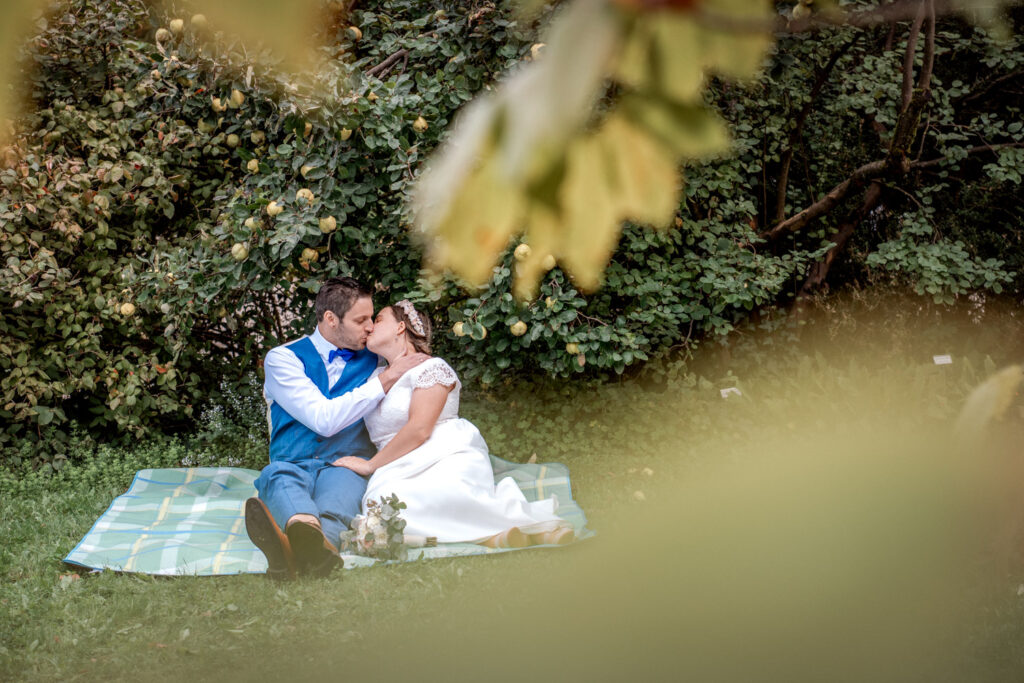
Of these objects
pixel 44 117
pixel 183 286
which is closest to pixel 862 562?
pixel 183 286

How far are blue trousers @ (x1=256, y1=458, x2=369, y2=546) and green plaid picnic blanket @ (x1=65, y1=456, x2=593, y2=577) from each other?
0.20m

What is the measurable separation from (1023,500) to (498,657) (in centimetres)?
56

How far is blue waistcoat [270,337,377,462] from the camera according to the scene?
12.3ft

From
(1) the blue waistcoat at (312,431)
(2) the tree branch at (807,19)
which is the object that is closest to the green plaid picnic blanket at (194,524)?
(1) the blue waistcoat at (312,431)

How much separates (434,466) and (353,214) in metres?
1.54

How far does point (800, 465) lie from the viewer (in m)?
0.60

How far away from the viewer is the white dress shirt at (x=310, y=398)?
3.61m

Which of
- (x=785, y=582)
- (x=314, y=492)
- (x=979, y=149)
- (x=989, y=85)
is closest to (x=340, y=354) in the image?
(x=314, y=492)

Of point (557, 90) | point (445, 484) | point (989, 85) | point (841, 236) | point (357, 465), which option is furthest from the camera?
point (841, 236)

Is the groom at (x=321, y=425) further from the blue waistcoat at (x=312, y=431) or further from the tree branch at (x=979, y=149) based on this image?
the tree branch at (x=979, y=149)

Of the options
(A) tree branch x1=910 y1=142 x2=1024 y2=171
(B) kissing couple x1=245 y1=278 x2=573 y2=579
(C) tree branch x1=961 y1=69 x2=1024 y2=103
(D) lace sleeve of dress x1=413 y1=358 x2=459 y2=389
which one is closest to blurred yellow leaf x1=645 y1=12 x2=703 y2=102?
(B) kissing couple x1=245 y1=278 x2=573 y2=579

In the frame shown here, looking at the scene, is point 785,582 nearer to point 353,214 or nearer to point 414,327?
point 414,327

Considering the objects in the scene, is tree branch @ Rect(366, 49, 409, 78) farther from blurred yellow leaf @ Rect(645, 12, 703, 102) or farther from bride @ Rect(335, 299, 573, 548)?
blurred yellow leaf @ Rect(645, 12, 703, 102)

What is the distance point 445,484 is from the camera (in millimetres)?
3518
